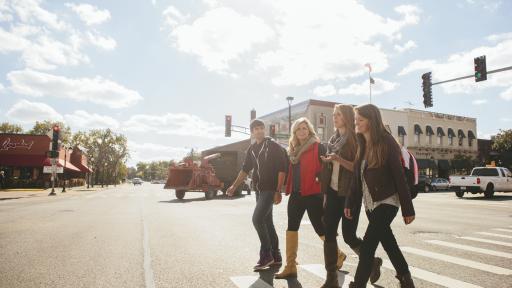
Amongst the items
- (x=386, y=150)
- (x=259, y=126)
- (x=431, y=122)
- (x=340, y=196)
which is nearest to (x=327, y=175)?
(x=340, y=196)

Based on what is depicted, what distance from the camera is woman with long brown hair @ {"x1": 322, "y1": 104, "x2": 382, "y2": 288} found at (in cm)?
428

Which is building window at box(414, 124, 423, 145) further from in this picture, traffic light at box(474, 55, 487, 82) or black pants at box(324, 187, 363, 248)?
black pants at box(324, 187, 363, 248)

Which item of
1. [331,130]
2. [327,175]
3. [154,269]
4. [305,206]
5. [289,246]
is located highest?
[331,130]

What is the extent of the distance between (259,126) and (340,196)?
168cm

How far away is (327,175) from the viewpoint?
450 cm

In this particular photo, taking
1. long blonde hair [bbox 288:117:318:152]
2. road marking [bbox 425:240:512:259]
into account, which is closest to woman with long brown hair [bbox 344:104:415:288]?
long blonde hair [bbox 288:117:318:152]

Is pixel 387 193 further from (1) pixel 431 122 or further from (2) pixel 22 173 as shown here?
(1) pixel 431 122

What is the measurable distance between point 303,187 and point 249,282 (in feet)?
4.27

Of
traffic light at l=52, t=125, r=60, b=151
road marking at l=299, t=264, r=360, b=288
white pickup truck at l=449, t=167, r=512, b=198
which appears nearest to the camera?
road marking at l=299, t=264, r=360, b=288

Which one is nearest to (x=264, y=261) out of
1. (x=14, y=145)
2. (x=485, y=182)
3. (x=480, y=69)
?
(x=480, y=69)

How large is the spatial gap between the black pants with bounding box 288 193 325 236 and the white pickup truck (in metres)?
22.1

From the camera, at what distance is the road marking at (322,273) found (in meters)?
4.63

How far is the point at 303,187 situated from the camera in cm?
488

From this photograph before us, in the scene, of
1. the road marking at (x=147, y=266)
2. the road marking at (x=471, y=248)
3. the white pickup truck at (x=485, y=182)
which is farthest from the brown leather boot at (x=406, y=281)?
the white pickup truck at (x=485, y=182)
